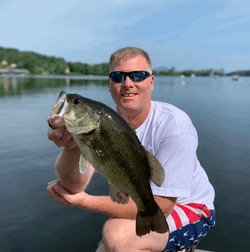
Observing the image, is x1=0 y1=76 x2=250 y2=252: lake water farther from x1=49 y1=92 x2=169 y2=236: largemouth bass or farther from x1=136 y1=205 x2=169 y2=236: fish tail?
x1=49 y1=92 x2=169 y2=236: largemouth bass

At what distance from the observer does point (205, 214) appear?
3125 mm

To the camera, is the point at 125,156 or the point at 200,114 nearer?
the point at 125,156

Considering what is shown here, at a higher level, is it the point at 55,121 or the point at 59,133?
the point at 55,121

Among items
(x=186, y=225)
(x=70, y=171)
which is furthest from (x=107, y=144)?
(x=186, y=225)

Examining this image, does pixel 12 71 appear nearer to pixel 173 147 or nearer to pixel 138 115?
pixel 138 115

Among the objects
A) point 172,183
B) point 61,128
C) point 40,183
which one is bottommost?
point 40,183

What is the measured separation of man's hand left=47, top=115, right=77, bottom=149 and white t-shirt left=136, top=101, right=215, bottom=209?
1.09m

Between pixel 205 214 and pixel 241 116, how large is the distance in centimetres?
1490

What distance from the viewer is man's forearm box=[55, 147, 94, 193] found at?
2.16 metres

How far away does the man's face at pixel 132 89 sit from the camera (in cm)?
297

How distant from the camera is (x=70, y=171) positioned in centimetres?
222

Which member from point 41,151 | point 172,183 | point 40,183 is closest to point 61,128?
point 172,183

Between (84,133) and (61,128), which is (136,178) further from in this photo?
(61,128)

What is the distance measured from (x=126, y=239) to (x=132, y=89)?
6.06 feet
